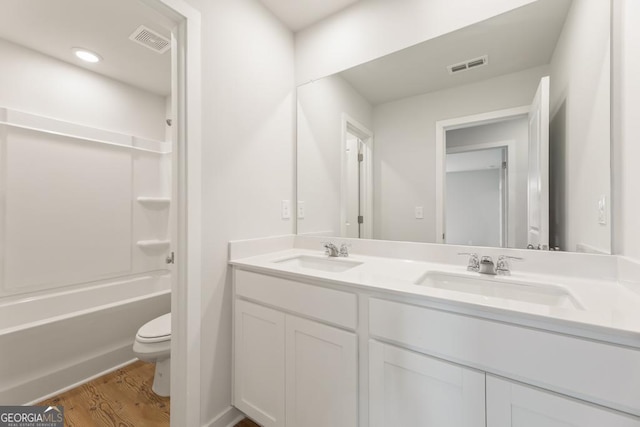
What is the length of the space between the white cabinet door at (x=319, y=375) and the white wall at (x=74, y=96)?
8.67 ft

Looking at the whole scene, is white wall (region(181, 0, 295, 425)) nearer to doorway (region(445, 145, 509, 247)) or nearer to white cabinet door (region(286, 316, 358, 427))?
white cabinet door (region(286, 316, 358, 427))

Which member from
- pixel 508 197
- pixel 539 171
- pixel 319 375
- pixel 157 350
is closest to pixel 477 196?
pixel 508 197

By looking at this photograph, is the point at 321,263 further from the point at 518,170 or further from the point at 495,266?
the point at 518,170

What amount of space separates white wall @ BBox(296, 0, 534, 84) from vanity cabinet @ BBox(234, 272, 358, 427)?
145 cm

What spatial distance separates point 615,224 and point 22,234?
349 centimetres

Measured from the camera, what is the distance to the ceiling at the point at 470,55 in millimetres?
1156

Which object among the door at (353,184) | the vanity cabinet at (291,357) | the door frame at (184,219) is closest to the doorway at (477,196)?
the door at (353,184)

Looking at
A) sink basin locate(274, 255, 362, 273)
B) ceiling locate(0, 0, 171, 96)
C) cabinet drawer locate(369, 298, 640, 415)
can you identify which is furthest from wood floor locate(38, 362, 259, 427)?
ceiling locate(0, 0, 171, 96)

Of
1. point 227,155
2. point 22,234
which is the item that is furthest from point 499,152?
point 22,234

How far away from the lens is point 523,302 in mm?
773

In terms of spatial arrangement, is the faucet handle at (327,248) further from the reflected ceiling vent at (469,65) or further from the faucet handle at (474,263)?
the reflected ceiling vent at (469,65)

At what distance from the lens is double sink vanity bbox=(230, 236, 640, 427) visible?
0.64 m

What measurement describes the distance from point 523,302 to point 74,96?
339 cm
